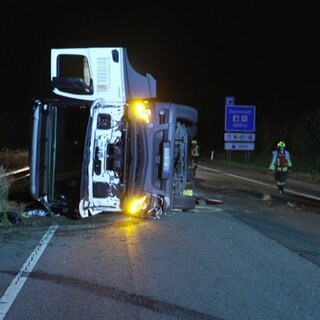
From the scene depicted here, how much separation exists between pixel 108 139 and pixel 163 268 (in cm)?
320

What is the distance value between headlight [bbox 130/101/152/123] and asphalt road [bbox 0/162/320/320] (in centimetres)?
196

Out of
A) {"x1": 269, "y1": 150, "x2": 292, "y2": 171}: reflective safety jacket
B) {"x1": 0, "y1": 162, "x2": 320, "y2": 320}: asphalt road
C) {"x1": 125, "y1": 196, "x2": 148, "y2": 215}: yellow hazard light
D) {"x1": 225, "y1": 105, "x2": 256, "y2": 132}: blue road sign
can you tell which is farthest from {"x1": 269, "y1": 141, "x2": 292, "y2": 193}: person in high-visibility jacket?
{"x1": 225, "y1": 105, "x2": 256, "y2": 132}: blue road sign

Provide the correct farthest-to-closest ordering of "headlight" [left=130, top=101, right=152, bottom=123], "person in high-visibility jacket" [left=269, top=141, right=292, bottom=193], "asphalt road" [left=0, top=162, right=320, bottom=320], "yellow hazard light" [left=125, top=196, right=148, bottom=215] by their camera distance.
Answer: "person in high-visibility jacket" [left=269, top=141, right=292, bottom=193]
"yellow hazard light" [left=125, top=196, right=148, bottom=215]
"headlight" [left=130, top=101, right=152, bottom=123]
"asphalt road" [left=0, top=162, right=320, bottom=320]

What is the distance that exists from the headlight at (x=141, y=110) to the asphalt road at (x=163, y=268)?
196 cm

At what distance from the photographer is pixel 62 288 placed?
583 centimetres

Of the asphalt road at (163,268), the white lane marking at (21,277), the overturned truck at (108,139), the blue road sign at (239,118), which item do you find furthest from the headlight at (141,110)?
the blue road sign at (239,118)

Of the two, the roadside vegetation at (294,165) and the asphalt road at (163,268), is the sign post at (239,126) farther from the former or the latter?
the asphalt road at (163,268)

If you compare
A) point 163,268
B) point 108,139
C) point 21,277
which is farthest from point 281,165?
point 21,277

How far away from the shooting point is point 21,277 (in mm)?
6219

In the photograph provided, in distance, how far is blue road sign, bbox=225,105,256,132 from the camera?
34938 millimetres

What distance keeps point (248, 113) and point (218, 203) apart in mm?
23058

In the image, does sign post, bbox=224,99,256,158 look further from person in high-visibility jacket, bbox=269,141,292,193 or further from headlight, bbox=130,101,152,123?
headlight, bbox=130,101,152,123

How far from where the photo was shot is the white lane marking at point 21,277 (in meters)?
5.26

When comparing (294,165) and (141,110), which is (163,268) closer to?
(141,110)
